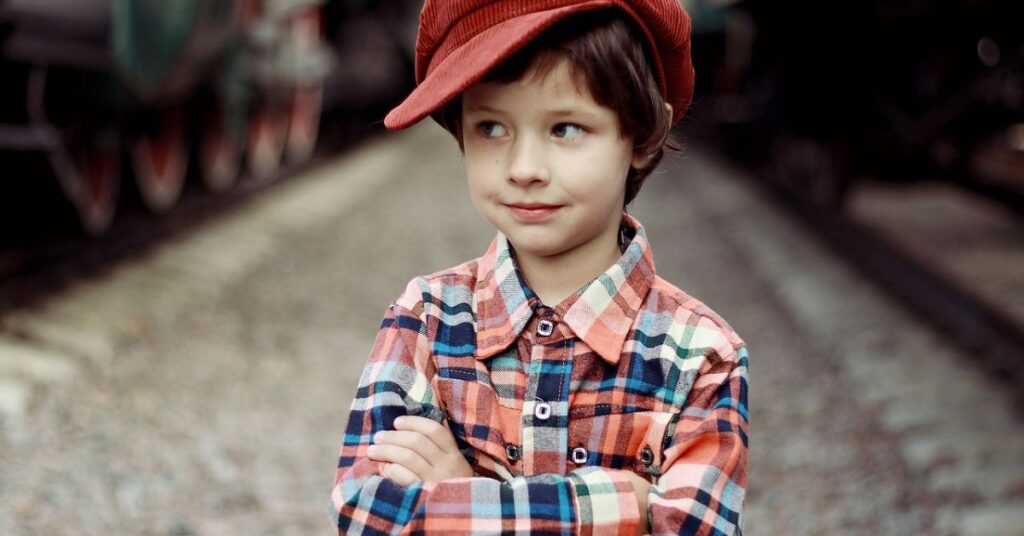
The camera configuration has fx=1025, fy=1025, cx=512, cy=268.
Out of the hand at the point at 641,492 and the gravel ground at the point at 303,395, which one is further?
the gravel ground at the point at 303,395

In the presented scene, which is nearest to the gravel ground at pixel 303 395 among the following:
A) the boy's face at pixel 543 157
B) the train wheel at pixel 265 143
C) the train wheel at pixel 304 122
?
the boy's face at pixel 543 157

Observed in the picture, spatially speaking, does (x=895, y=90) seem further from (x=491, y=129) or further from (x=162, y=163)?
(x=491, y=129)

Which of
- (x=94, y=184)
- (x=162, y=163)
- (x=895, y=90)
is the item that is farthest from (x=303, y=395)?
(x=895, y=90)

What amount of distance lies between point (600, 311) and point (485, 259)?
0.17 metres

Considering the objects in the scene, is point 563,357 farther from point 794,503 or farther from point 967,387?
point 967,387

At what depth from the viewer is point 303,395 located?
11.3 ft

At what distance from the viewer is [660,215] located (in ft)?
23.7

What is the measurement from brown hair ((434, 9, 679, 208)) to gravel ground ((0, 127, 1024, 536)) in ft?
1.60

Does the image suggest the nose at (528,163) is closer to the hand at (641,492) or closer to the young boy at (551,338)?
the young boy at (551,338)

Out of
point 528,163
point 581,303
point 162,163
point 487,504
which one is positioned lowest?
point 487,504

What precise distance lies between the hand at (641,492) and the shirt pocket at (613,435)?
0.14ft

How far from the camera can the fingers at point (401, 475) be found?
3.49 ft

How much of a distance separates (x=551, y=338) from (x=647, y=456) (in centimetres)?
16

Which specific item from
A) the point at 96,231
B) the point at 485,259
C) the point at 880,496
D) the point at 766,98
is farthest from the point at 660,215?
the point at 485,259
